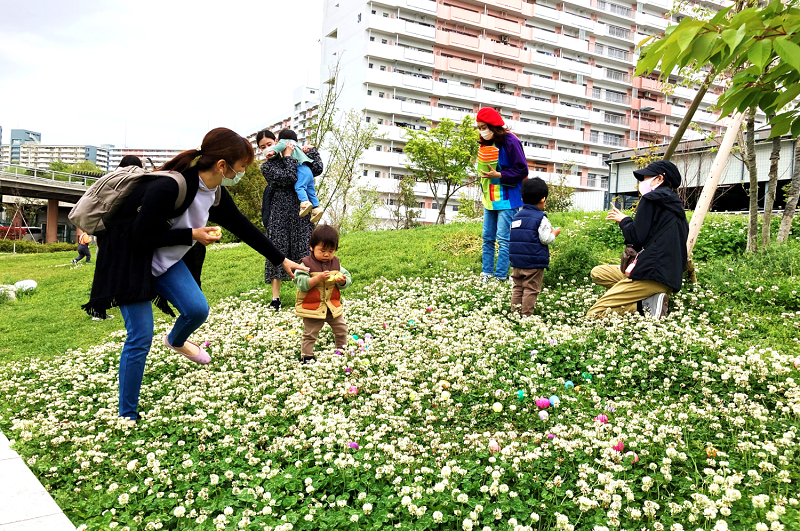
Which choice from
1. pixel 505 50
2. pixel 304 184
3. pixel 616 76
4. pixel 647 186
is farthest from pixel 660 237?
pixel 616 76

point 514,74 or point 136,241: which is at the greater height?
point 514,74

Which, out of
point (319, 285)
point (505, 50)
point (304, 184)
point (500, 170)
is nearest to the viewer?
point (319, 285)

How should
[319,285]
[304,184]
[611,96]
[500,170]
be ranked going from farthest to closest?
[611,96] < [304,184] < [500,170] < [319,285]

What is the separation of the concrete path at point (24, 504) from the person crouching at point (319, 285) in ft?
8.61

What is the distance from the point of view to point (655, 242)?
5801 millimetres

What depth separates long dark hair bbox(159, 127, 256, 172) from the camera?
4199 mm

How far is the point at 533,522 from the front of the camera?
9.31ft

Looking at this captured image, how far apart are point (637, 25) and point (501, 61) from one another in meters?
22.0

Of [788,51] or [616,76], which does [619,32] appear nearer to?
[616,76]

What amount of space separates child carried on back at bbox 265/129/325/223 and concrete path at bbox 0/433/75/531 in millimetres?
5259

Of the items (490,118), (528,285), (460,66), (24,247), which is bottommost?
(24,247)

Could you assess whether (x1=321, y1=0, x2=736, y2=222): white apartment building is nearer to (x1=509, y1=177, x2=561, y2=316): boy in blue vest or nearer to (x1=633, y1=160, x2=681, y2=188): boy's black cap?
(x1=509, y1=177, x2=561, y2=316): boy in blue vest

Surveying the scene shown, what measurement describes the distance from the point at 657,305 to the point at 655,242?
75cm

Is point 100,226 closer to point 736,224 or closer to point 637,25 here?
point 736,224
